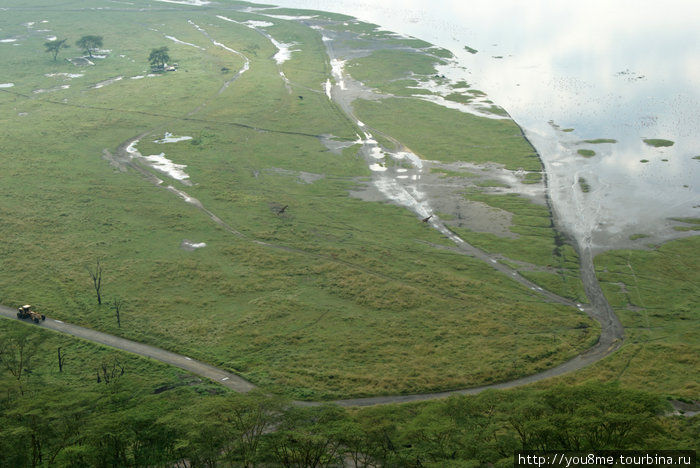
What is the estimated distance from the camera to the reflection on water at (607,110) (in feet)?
293

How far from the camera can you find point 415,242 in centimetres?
8119

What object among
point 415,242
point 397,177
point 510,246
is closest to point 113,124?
point 397,177

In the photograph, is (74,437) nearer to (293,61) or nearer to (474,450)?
(474,450)

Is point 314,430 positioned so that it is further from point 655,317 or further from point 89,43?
point 89,43

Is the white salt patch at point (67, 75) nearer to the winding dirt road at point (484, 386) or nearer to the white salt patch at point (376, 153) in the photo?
the white salt patch at point (376, 153)

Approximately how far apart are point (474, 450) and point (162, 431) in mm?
20280

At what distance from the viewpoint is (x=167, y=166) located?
346 feet

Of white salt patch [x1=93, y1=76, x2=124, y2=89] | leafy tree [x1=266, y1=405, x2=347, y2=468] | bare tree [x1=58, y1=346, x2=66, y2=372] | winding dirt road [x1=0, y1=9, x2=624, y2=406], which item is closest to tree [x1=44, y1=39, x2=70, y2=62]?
white salt patch [x1=93, y1=76, x2=124, y2=89]

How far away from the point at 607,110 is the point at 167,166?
93739 millimetres

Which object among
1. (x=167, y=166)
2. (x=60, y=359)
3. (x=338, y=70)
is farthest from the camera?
(x=338, y=70)

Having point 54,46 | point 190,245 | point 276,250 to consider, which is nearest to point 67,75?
point 54,46

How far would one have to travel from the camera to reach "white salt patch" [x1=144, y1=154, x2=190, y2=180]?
102 m

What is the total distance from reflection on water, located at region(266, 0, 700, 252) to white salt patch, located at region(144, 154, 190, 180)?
6154 centimetres

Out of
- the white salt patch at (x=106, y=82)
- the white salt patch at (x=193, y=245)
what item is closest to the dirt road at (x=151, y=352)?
the white salt patch at (x=193, y=245)
